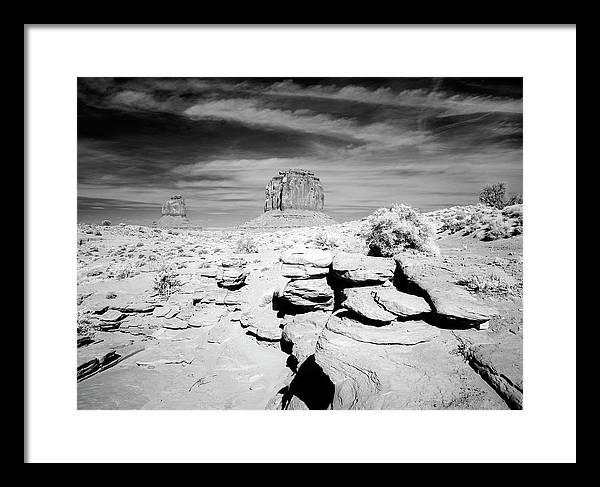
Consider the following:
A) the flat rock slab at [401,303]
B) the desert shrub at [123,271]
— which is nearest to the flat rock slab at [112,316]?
the desert shrub at [123,271]

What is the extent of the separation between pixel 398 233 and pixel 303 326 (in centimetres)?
266

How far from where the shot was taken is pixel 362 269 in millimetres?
4516

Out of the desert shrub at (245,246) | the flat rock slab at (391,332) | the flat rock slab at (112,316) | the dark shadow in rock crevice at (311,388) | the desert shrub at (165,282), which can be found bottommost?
the dark shadow in rock crevice at (311,388)

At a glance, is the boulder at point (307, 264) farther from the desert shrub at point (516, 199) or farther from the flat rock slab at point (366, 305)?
the desert shrub at point (516, 199)

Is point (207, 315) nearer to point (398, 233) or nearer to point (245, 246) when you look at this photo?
point (245, 246)

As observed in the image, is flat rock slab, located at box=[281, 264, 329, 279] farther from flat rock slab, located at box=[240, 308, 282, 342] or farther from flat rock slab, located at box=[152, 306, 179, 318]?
flat rock slab, located at box=[152, 306, 179, 318]

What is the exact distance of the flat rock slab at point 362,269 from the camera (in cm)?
432

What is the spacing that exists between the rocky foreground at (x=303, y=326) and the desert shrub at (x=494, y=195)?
54 centimetres

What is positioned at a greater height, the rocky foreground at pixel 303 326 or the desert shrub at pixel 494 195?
the desert shrub at pixel 494 195

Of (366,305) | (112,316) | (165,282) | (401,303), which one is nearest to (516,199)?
(401,303)

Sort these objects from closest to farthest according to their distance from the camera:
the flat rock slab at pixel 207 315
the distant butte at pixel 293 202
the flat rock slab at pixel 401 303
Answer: the flat rock slab at pixel 401 303 < the flat rock slab at pixel 207 315 < the distant butte at pixel 293 202
